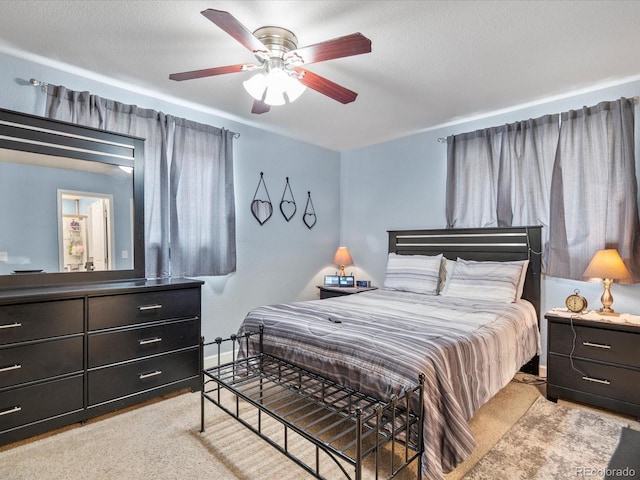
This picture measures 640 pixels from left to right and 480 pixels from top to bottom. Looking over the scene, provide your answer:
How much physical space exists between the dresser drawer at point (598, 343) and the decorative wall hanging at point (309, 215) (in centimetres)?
285

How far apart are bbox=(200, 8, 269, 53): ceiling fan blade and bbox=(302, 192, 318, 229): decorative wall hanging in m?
2.68

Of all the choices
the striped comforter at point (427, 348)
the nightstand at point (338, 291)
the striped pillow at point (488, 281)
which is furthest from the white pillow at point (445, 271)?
the nightstand at point (338, 291)

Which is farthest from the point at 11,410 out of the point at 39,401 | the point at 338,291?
the point at 338,291

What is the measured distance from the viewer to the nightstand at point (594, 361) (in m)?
2.38

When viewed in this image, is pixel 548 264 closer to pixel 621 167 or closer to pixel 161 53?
pixel 621 167

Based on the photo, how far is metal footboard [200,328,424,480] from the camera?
1503 mm

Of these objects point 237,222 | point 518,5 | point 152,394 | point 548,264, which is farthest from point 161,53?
point 548,264

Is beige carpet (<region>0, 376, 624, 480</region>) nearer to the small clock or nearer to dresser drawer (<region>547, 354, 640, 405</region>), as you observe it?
dresser drawer (<region>547, 354, 640, 405</region>)

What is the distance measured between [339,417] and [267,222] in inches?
96.4

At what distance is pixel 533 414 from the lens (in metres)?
2.46

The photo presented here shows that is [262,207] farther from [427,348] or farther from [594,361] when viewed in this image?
[594,361]

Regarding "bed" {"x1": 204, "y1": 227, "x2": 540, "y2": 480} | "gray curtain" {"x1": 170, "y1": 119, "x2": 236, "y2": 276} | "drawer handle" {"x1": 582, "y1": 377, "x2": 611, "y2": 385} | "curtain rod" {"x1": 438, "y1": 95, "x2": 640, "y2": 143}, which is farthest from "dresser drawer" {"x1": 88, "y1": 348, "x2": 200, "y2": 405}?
"curtain rod" {"x1": 438, "y1": 95, "x2": 640, "y2": 143}

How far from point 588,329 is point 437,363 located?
157 centimetres

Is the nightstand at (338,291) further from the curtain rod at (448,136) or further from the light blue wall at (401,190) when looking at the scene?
the curtain rod at (448,136)
